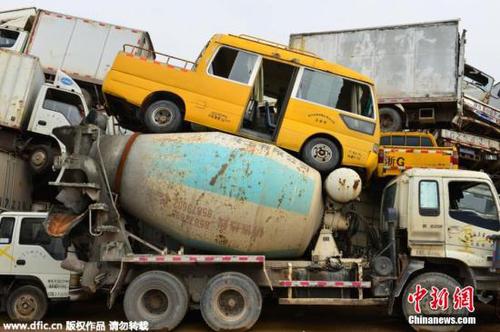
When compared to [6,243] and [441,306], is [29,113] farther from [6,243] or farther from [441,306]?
[441,306]

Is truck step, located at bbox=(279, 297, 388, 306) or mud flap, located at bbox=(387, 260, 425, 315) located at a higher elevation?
mud flap, located at bbox=(387, 260, 425, 315)

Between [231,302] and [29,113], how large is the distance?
7.63 m

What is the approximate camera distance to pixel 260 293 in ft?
23.5

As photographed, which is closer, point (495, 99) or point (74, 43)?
point (74, 43)

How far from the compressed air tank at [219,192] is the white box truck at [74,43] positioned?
344 inches

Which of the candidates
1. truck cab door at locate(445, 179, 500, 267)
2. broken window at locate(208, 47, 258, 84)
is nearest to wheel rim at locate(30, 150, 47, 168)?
broken window at locate(208, 47, 258, 84)

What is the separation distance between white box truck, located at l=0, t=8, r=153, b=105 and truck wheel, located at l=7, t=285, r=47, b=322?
335 inches

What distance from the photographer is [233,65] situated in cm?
862

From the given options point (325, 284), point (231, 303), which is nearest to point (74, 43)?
point (231, 303)

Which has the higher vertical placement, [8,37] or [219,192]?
[8,37]

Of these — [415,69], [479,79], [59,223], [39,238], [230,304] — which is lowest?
[230,304]

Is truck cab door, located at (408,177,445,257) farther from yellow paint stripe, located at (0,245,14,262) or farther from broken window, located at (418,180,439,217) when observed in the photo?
yellow paint stripe, located at (0,245,14,262)

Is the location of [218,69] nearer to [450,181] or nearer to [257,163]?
[257,163]

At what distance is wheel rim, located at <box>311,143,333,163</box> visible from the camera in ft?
27.3
